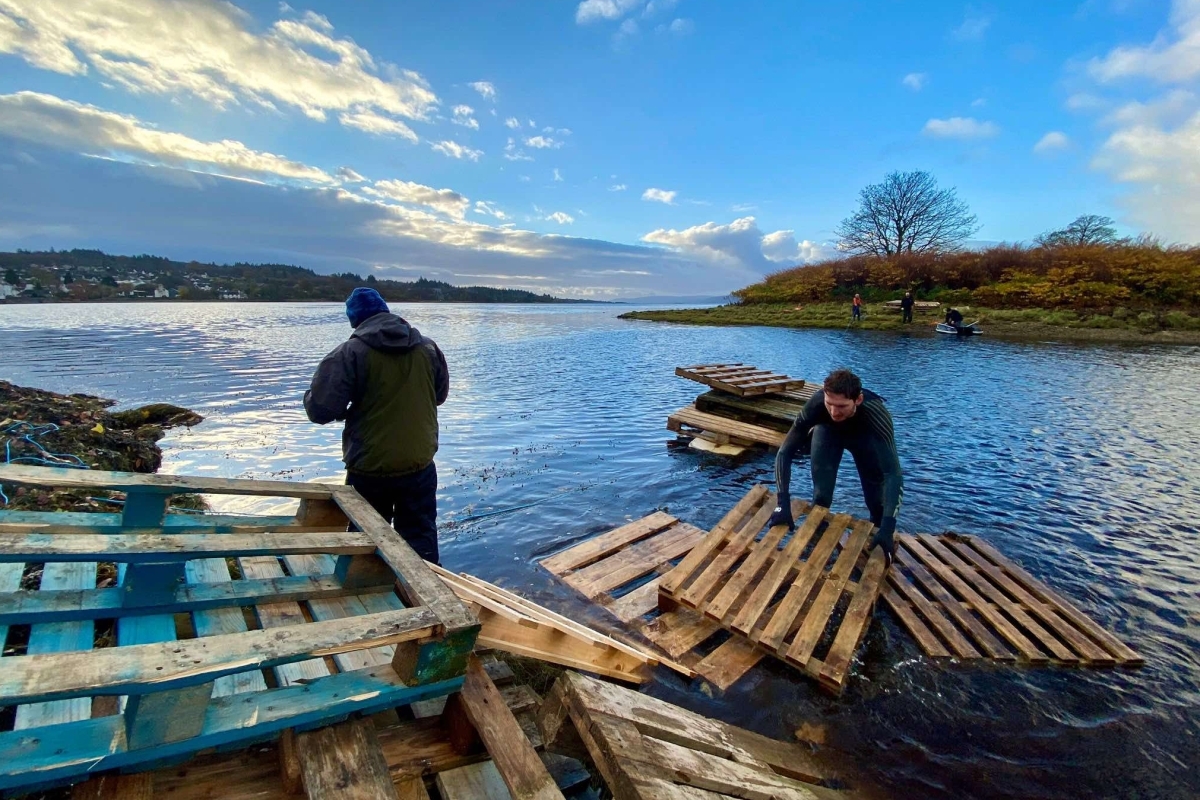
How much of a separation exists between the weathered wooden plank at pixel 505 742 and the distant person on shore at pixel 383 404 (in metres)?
2.18

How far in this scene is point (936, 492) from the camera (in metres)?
8.18

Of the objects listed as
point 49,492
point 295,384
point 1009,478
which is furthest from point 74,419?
point 1009,478

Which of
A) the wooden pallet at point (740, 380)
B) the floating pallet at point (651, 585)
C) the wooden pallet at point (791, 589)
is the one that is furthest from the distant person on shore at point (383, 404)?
the wooden pallet at point (740, 380)

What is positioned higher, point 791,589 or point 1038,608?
point 791,589

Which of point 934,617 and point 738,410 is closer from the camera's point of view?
point 934,617

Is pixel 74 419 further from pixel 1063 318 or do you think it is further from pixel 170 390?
pixel 1063 318

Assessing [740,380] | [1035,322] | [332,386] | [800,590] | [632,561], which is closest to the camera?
[332,386]

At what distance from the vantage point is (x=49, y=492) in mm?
5707

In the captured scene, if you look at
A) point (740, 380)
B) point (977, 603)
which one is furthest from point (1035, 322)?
point (977, 603)

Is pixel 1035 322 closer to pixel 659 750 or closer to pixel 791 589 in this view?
pixel 791 589

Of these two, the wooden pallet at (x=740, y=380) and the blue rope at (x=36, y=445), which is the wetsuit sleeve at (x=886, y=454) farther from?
the blue rope at (x=36, y=445)

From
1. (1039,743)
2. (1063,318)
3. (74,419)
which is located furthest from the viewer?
(1063,318)

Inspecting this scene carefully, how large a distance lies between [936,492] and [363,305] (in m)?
8.44

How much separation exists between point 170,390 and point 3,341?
85.3ft
